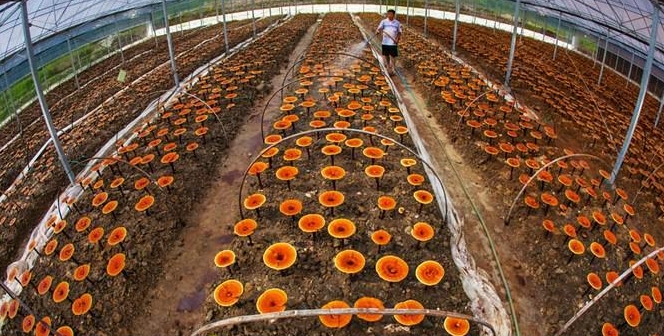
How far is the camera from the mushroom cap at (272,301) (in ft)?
15.6

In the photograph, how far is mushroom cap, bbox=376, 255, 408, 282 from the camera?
5005 mm

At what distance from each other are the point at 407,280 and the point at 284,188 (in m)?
3.45

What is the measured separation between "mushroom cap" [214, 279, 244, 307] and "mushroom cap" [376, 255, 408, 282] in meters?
2.11

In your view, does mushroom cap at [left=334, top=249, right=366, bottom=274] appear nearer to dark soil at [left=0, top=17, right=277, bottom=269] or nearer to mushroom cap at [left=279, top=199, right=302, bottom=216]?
mushroom cap at [left=279, top=199, right=302, bottom=216]

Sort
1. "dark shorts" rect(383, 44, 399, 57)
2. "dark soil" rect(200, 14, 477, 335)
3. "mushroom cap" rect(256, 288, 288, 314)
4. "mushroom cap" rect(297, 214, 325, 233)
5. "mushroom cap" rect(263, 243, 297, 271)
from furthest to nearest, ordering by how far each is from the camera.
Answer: "dark shorts" rect(383, 44, 399, 57) < "mushroom cap" rect(297, 214, 325, 233) < "dark soil" rect(200, 14, 477, 335) < "mushroom cap" rect(263, 243, 297, 271) < "mushroom cap" rect(256, 288, 288, 314)

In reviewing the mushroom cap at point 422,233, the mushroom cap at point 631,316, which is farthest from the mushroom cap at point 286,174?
the mushroom cap at point 631,316

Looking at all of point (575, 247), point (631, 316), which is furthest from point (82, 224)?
point (631, 316)

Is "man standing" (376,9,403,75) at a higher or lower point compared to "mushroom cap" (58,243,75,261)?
higher

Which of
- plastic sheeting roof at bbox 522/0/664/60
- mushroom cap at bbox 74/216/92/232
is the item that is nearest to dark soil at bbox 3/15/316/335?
mushroom cap at bbox 74/216/92/232

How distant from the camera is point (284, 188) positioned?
7.76 meters

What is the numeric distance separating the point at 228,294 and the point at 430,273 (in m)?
3.04

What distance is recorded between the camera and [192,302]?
5746mm

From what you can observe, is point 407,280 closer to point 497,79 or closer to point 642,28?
point 497,79

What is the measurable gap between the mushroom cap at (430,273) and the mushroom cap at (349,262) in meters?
0.89
